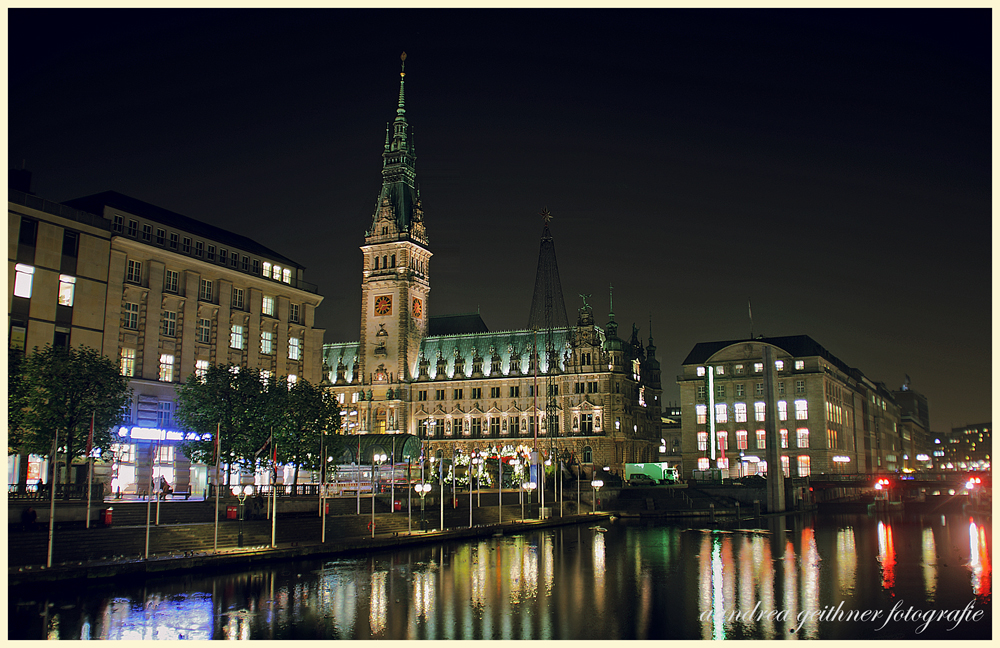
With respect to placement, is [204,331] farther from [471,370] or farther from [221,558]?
[471,370]

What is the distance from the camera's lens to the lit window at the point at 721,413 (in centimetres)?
15350

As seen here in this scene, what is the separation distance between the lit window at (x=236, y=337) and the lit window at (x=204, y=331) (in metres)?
2.79

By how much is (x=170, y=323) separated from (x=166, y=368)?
16.4ft

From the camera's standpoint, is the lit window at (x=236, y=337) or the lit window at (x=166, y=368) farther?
the lit window at (x=236, y=337)

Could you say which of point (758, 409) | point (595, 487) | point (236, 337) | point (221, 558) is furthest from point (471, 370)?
point (221, 558)

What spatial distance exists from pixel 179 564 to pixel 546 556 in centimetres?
2405

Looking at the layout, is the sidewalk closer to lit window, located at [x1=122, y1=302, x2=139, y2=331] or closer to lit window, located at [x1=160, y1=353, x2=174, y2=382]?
lit window, located at [x1=160, y1=353, x2=174, y2=382]

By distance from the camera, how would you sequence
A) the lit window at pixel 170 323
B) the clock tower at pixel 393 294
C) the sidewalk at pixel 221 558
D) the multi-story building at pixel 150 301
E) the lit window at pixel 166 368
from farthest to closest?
1. the clock tower at pixel 393 294
2. the lit window at pixel 170 323
3. the lit window at pixel 166 368
4. the multi-story building at pixel 150 301
5. the sidewalk at pixel 221 558

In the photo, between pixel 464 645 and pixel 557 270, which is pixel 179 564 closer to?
pixel 464 645

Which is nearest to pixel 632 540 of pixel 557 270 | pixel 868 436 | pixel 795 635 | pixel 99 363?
pixel 795 635

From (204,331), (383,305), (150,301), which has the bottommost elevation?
(204,331)

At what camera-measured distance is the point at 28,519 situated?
45281 millimetres

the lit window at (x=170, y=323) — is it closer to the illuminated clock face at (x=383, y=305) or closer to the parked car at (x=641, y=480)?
the parked car at (x=641, y=480)

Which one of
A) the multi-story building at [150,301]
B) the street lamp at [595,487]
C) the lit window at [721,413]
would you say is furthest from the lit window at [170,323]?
the lit window at [721,413]
